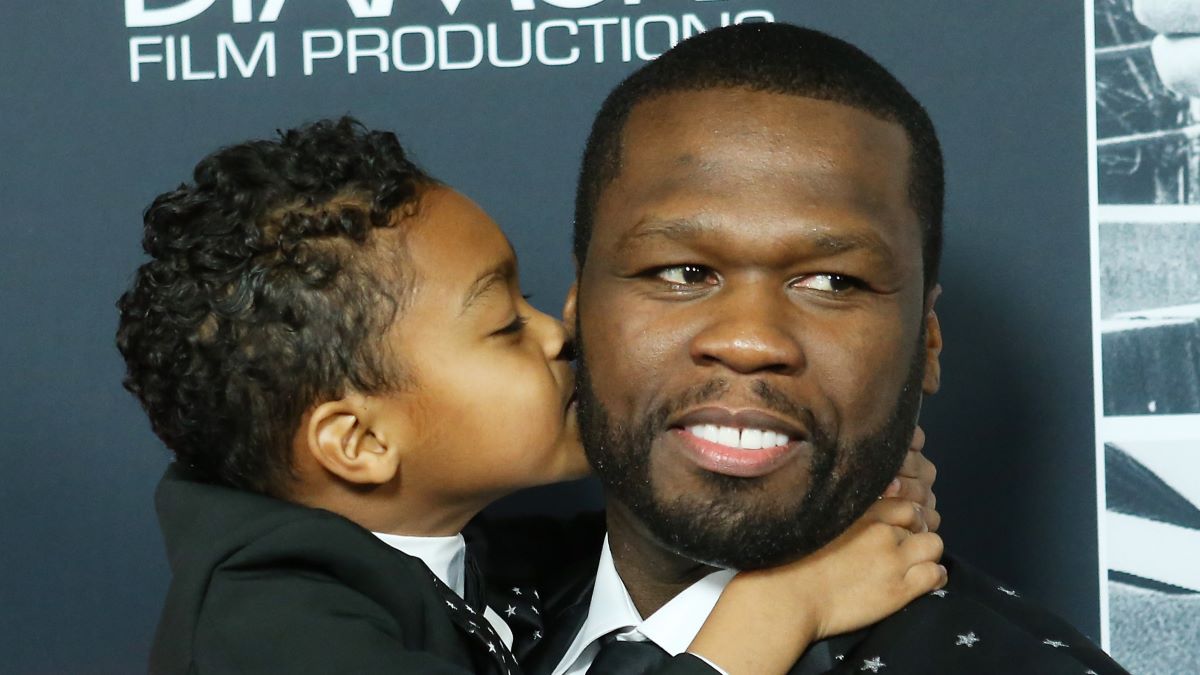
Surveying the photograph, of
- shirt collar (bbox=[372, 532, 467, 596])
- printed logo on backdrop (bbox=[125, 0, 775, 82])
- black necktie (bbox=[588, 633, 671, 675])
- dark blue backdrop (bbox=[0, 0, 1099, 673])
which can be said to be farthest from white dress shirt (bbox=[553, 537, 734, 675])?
printed logo on backdrop (bbox=[125, 0, 775, 82])

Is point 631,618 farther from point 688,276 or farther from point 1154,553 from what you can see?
point 1154,553

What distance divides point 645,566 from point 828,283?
284 millimetres

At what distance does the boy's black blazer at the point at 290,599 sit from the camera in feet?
3.61

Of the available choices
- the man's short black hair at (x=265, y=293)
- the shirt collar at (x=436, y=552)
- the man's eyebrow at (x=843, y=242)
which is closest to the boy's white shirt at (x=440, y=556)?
the shirt collar at (x=436, y=552)

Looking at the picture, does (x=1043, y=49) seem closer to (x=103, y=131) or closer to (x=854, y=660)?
(x=854, y=660)

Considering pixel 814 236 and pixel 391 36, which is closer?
pixel 814 236

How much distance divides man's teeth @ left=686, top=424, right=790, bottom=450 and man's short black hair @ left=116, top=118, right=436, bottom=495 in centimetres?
34

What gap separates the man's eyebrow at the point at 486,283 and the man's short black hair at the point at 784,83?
125 mm

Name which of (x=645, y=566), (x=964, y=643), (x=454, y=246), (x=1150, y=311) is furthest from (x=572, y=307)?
(x=1150, y=311)

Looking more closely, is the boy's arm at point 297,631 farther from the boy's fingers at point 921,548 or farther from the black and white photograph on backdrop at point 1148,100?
the black and white photograph on backdrop at point 1148,100

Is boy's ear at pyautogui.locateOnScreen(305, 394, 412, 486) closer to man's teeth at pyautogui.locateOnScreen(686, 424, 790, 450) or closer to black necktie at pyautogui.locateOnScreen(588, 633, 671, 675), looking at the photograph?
black necktie at pyautogui.locateOnScreen(588, 633, 671, 675)

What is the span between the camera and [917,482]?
133 cm

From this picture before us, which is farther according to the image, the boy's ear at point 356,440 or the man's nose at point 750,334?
the boy's ear at point 356,440

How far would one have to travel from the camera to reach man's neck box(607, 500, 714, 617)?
1210 millimetres
